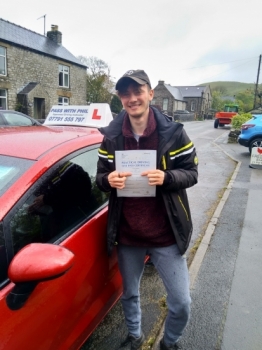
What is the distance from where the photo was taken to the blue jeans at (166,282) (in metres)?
1.85

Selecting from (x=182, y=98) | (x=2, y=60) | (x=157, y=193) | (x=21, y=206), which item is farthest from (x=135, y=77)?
(x=182, y=98)

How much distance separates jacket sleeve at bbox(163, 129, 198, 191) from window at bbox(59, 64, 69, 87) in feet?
89.2

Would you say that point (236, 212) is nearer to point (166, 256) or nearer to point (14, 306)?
point (166, 256)

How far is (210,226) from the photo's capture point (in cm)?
457

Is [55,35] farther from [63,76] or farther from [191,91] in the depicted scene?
[191,91]

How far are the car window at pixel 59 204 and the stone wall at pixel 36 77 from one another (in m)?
21.7

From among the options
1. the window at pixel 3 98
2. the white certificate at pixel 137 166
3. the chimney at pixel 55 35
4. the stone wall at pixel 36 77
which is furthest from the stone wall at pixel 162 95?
the white certificate at pixel 137 166

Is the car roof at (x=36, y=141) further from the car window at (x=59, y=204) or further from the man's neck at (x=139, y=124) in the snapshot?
the man's neck at (x=139, y=124)

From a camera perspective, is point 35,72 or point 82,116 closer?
point 82,116

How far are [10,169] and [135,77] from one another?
94cm

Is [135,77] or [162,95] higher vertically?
[162,95]

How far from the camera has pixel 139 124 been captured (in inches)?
71.0

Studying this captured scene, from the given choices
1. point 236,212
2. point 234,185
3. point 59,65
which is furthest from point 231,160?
point 59,65

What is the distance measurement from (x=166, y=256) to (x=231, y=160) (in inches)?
381
